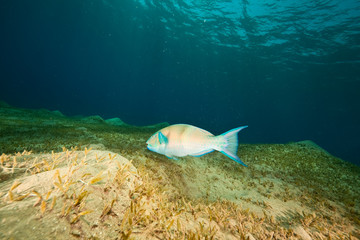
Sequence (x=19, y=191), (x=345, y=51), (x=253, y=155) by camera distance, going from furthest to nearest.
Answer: (x=345, y=51), (x=253, y=155), (x=19, y=191)

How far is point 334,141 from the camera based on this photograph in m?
113

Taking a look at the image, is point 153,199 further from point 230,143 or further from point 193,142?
point 230,143

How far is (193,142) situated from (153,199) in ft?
3.64

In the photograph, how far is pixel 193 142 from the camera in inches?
101

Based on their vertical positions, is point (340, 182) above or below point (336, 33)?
below

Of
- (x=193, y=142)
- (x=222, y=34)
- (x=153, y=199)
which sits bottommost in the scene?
(x=153, y=199)

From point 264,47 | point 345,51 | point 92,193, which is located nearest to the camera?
point 92,193

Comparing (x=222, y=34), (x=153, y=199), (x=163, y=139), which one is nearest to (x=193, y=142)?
(x=163, y=139)

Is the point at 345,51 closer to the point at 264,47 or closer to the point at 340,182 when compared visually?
the point at 264,47

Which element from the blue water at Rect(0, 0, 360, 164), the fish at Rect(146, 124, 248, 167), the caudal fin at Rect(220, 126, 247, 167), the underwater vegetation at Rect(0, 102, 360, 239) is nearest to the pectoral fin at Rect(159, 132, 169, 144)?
the fish at Rect(146, 124, 248, 167)

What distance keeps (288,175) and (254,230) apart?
18.3ft

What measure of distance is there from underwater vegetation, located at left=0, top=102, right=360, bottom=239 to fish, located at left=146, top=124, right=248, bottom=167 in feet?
2.35

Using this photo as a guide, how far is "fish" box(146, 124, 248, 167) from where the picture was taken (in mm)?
2406

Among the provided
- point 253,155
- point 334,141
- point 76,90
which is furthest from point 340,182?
point 334,141
